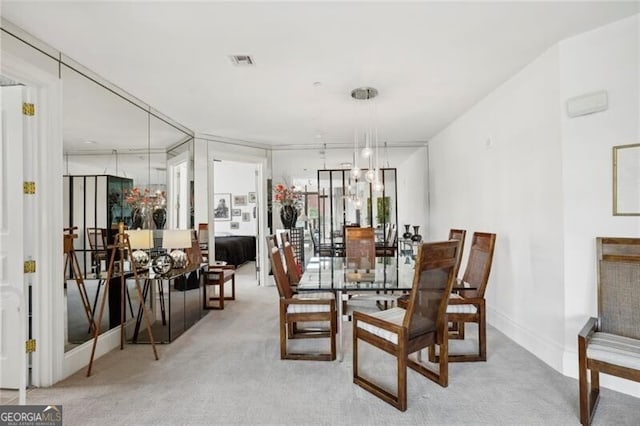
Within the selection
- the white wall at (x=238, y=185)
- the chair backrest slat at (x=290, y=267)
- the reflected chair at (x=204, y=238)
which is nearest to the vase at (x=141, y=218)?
the reflected chair at (x=204, y=238)

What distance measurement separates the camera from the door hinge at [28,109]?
2.58 meters

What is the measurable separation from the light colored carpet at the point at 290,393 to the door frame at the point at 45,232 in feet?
0.75

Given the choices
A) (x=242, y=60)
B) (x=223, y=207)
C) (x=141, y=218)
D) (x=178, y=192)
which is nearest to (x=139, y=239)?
(x=141, y=218)

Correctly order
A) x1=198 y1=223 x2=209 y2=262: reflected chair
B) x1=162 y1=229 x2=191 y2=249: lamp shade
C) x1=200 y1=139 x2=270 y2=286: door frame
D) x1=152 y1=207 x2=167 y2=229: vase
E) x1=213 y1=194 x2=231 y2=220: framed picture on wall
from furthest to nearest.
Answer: x1=213 y1=194 x2=231 y2=220: framed picture on wall, x1=200 y1=139 x2=270 y2=286: door frame, x1=198 y1=223 x2=209 y2=262: reflected chair, x1=152 y1=207 x2=167 y2=229: vase, x1=162 y1=229 x2=191 y2=249: lamp shade

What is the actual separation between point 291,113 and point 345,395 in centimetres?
338

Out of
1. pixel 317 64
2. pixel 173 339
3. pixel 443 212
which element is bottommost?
pixel 173 339

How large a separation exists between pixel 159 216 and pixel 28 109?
1.89m

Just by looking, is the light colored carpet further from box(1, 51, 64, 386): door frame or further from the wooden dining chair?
the wooden dining chair

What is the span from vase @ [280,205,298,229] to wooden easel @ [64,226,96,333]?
3.92 metres

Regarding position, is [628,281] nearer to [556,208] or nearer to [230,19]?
[556,208]

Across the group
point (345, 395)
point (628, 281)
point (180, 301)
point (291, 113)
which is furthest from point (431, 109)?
point (180, 301)

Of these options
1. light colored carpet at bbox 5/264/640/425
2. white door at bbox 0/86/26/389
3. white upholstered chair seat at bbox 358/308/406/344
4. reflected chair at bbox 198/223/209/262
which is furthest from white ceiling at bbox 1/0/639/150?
light colored carpet at bbox 5/264/640/425

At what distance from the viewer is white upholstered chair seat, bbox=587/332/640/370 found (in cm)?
189

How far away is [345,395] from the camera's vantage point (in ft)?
7.90
